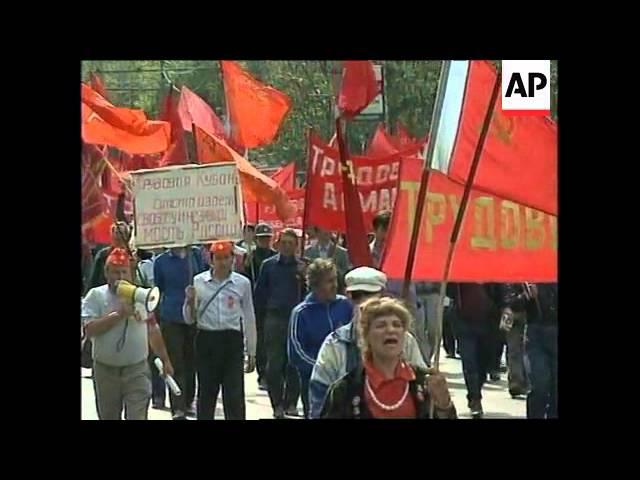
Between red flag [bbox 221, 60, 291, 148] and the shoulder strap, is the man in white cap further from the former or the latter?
red flag [bbox 221, 60, 291, 148]

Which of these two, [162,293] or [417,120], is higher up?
[417,120]

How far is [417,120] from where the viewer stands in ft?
28.5

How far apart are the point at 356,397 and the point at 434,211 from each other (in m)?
0.96

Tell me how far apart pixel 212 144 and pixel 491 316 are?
1571 millimetres

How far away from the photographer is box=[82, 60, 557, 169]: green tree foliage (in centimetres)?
865

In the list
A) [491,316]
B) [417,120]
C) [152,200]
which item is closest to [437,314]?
[491,316]

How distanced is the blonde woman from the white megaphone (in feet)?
3.16

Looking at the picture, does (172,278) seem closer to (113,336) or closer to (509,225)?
(113,336)

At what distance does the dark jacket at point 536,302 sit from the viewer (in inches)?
345

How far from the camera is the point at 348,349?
28.6 feet

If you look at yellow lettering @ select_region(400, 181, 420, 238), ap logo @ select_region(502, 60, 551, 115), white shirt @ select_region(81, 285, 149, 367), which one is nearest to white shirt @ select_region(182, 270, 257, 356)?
white shirt @ select_region(81, 285, 149, 367)

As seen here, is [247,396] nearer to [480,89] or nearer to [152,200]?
[152,200]

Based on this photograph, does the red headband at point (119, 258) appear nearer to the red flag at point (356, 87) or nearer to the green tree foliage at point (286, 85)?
the green tree foliage at point (286, 85)
